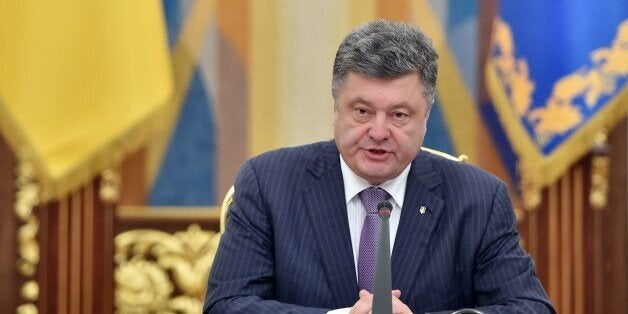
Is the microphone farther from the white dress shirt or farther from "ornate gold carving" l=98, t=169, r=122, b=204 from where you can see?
"ornate gold carving" l=98, t=169, r=122, b=204

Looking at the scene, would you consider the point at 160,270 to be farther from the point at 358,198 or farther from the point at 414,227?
the point at 414,227

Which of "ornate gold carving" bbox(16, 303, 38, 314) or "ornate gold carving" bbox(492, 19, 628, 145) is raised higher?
"ornate gold carving" bbox(492, 19, 628, 145)

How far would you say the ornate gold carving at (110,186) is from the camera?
4.02 meters

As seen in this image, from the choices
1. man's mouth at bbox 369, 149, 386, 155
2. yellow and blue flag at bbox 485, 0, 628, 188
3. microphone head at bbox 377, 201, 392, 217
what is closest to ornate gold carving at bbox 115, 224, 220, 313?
yellow and blue flag at bbox 485, 0, 628, 188

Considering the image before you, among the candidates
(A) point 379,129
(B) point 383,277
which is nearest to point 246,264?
(A) point 379,129

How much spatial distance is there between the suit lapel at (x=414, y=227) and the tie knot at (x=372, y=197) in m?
0.06

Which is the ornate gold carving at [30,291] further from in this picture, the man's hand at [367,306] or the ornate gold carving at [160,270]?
the man's hand at [367,306]

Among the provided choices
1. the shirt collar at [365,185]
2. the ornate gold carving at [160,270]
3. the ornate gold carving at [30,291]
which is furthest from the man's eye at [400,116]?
the ornate gold carving at [30,291]

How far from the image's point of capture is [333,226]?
2418 mm

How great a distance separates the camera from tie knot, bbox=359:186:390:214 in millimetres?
2443

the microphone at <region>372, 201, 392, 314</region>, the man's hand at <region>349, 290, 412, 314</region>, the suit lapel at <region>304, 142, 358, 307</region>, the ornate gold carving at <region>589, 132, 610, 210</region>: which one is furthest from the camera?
the ornate gold carving at <region>589, 132, 610, 210</region>

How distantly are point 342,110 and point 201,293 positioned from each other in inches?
76.8

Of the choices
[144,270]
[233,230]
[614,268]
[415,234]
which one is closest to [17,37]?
[144,270]

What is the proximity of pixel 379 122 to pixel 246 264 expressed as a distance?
45 cm
